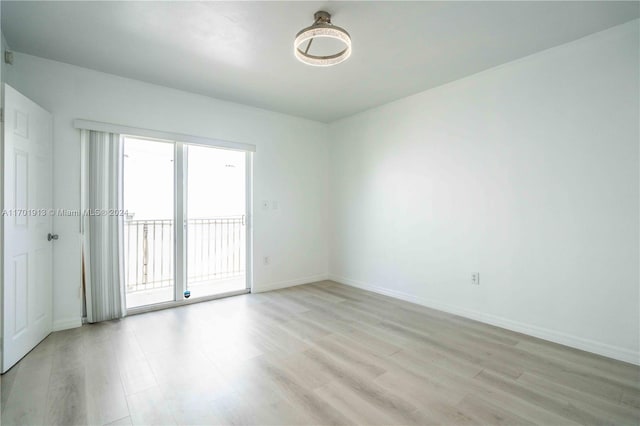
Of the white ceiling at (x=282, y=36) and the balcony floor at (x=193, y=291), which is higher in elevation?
the white ceiling at (x=282, y=36)

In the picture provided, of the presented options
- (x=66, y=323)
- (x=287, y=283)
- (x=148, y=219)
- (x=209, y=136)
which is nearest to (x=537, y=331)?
(x=287, y=283)

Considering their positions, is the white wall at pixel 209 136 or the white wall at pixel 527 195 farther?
the white wall at pixel 209 136

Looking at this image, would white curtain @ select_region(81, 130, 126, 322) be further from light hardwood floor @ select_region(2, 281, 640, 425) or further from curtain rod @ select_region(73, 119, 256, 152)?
light hardwood floor @ select_region(2, 281, 640, 425)

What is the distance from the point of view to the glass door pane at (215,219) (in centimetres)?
415

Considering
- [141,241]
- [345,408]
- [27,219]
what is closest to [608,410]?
[345,408]

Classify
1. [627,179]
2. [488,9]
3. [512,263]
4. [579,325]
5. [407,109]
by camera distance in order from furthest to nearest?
[407,109], [512,263], [579,325], [627,179], [488,9]

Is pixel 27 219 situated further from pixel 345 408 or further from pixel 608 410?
pixel 608 410

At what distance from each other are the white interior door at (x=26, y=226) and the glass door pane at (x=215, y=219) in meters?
1.42

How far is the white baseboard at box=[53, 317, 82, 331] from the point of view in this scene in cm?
298

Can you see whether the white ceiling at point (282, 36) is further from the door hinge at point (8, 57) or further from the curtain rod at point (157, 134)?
the curtain rod at point (157, 134)

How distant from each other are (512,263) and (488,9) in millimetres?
2323

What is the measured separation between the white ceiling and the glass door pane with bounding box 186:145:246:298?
108 cm

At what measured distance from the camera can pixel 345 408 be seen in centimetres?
183

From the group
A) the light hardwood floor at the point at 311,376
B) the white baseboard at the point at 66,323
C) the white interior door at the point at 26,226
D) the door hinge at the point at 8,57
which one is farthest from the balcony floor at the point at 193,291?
the door hinge at the point at 8,57
